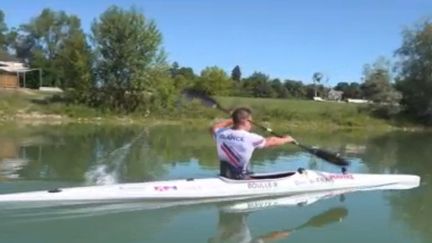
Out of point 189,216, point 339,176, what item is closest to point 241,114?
point 189,216

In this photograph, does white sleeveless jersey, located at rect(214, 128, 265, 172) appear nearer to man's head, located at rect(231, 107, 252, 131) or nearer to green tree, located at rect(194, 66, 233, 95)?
man's head, located at rect(231, 107, 252, 131)

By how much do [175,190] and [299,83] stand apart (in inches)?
3968

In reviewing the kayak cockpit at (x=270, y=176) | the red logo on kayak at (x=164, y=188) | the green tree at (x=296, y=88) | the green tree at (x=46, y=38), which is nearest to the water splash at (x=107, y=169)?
the red logo on kayak at (x=164, y=188)

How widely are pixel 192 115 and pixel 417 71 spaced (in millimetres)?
25346

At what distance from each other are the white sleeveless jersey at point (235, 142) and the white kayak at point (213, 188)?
608 mm

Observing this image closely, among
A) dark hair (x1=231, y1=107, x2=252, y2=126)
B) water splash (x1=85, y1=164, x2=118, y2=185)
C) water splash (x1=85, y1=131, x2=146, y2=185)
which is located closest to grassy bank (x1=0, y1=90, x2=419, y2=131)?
water splash (x1=85, y1=131, x2=146, y2=185)

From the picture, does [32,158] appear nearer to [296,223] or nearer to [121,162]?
[121,162]

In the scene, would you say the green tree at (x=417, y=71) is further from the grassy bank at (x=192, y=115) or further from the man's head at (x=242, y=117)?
the man's head at (x=242, y=117)

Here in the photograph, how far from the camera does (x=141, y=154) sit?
22.9 metres

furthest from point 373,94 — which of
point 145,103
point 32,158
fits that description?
point 32,158

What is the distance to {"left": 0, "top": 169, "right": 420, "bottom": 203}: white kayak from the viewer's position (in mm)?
11000

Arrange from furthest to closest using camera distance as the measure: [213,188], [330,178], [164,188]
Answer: [330,178]
[213,188]
[164,188]

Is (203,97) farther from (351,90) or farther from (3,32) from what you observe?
(351,90)

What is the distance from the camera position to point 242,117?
1163 centimetres
